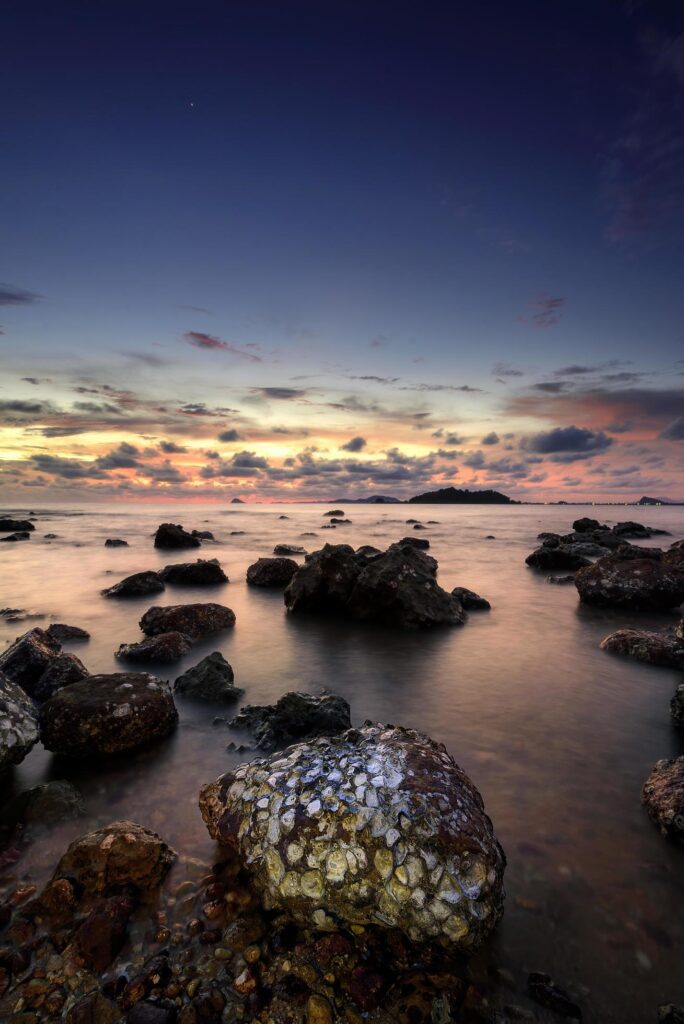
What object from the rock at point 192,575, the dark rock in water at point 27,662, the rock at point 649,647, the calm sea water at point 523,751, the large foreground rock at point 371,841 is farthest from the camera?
the rock at point 192,575

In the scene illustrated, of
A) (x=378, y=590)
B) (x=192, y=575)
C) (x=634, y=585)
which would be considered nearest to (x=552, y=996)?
(x=378, y=590)

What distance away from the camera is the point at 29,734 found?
443 centimetres

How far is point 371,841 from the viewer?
9.19 ft

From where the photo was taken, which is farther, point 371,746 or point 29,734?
point 29,734

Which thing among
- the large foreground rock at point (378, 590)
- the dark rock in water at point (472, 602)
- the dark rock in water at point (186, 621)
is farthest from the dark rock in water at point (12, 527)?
the dark rock in water at point (472, 602)

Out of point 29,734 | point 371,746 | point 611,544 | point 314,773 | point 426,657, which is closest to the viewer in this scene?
point 314,773

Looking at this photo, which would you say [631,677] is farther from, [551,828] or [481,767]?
[551,828]

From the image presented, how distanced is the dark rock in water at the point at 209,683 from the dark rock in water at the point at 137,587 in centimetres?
701

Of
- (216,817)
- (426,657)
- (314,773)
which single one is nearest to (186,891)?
(216,817)

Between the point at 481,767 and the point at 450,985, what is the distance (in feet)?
7.42

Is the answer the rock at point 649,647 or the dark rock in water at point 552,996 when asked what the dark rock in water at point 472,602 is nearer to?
the rock at point 649,647

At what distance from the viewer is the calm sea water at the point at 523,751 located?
275 centimetres

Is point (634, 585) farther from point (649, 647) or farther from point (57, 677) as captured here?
point (57, 677)

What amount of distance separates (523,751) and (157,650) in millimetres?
5330
